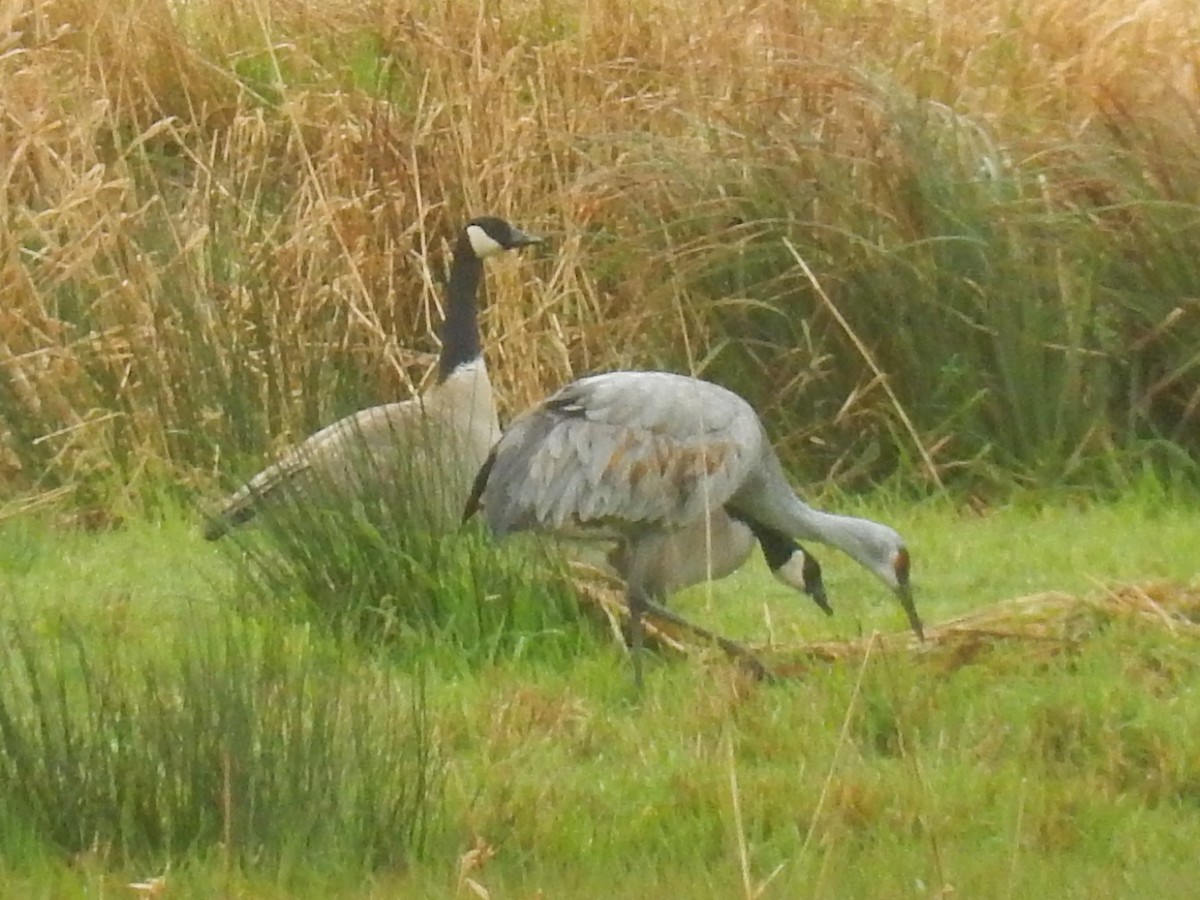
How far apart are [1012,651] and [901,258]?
311 centimetres

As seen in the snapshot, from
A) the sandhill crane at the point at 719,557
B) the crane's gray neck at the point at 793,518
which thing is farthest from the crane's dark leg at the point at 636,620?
the crane's gray neck at the point at 793,518

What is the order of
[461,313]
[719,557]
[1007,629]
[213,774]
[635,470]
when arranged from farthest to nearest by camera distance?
[461,313]
[719,557]
[635,470]
[1007,629]
[213,774]

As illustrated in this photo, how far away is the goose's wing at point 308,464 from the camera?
7047 millimetres

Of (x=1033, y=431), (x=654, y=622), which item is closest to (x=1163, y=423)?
(x=1033, y=431)

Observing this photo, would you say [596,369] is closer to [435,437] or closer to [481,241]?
[481,241]

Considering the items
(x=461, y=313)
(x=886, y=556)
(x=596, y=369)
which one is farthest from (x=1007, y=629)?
(x=596, y=369)

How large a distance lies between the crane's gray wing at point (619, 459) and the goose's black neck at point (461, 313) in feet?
6.13

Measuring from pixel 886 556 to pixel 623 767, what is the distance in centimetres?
179

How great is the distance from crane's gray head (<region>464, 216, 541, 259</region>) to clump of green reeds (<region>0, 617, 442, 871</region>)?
15.3 ft

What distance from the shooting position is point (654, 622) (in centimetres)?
681

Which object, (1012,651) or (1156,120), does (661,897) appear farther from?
(1156,120)

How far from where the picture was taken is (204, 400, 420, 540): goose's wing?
7.05 metres

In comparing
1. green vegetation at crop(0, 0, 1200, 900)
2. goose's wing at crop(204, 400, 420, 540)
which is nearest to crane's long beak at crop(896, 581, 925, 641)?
green vegetation at crop(0, 0, 1200, 900)

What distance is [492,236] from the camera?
9328mm
